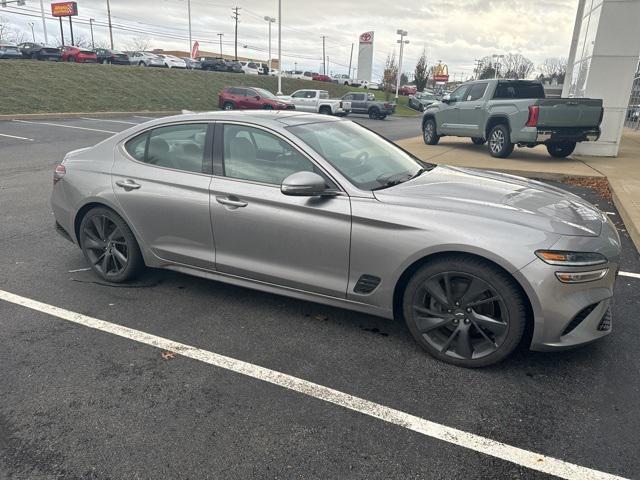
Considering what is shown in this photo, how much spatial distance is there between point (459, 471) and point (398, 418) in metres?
0.45

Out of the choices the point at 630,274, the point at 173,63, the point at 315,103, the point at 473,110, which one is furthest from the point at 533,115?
the point at 173,63

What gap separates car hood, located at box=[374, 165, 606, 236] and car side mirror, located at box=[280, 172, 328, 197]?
0.40 m

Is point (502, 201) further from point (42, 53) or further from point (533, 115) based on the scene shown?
point (42, 53)

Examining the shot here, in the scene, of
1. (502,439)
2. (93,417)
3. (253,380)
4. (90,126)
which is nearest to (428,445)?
(502,439)

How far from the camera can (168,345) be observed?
345 centimetres

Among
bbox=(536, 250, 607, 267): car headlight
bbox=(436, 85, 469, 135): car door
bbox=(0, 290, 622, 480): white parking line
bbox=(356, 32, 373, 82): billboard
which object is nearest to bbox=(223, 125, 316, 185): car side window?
bbox=(0, 290, 622, 480): white parking line

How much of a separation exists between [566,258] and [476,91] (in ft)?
39.4

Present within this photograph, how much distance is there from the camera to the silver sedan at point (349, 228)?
9.77 feet

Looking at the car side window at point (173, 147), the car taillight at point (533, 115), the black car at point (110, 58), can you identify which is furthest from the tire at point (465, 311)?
the black car at point (110, 58)

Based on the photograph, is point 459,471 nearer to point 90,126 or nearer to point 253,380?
point 253,380

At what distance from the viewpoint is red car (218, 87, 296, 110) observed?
86.3 feet

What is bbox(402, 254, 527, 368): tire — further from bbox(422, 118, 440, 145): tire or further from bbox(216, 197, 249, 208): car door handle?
bbox(422, 118, 440, 145): tire

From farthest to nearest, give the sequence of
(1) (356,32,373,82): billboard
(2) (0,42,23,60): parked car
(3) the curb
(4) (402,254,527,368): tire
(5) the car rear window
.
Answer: (1) (356,32,373,82): billboard, (2) (0,42,23,60): parked car, (3) the curb, (5) the car rear window, (4) (402,254,527,368): tire

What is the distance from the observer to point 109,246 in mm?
4422
